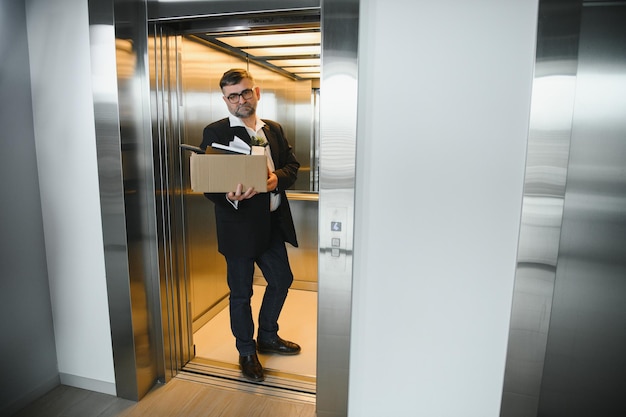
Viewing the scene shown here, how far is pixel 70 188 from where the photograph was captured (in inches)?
87.0

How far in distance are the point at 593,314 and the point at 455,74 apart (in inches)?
47.0

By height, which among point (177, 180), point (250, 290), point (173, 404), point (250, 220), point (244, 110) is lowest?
point (173, 404)

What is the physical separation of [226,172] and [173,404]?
1385mm

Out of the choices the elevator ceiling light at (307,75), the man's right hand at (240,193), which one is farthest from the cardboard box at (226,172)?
the elevator ceiling light at (307,75)

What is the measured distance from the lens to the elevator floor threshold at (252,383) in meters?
2.33

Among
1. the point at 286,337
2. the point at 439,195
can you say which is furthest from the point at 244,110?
the point at 286,337

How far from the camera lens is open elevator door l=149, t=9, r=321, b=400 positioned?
2.19 meters

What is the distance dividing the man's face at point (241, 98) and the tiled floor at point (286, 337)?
1636 mm

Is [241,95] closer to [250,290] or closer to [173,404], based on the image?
[250,290]

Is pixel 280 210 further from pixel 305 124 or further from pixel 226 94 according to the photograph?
pixel 305 124

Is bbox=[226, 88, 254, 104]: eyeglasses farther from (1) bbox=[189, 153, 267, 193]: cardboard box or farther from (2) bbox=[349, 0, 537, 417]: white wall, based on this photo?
(2) bbox=[349, 0, 537, 417]: white wall

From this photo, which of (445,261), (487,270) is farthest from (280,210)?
(487,270)

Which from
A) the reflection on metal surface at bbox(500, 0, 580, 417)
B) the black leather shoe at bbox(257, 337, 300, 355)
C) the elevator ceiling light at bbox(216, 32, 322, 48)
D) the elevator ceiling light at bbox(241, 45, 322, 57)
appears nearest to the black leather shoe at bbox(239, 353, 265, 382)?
the black leather shoe at bbox(257, 337, 300, 355)

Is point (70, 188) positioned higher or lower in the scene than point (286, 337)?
higher
